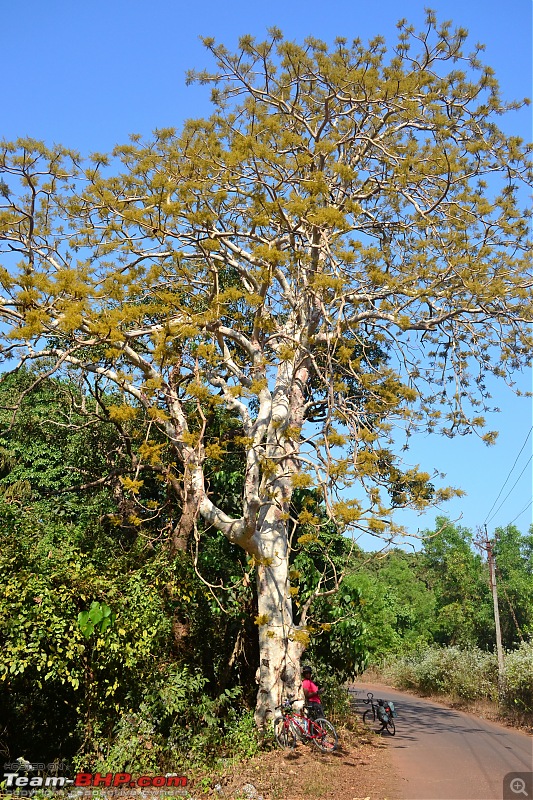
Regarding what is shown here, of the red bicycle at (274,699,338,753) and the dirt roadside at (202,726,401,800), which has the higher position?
the red bicycle at (274,699,338,753)

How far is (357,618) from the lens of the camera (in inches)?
416

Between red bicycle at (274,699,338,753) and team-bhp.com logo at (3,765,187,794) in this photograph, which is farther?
red bicycle at (274,699,338,753)

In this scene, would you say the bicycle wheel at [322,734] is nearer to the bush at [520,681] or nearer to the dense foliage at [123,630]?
the dense foliage at [123,630]

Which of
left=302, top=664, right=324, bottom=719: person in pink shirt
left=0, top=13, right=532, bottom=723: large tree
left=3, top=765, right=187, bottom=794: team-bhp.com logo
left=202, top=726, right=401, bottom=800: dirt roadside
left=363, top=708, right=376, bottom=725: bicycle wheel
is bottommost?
left=3, top=765, right=187, bottom=794: team-bhp.com logo

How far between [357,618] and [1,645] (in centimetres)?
561

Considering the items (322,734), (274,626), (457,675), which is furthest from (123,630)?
(457,675)

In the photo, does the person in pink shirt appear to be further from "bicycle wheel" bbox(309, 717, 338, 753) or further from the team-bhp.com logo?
the team-bhp.com logo

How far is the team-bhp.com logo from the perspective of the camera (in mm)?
6953

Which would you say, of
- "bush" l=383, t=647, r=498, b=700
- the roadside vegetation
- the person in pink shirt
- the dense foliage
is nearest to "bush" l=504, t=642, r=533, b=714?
the roadside vegetation

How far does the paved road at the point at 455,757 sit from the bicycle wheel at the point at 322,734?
833 mm

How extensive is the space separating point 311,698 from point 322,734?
2.05ft

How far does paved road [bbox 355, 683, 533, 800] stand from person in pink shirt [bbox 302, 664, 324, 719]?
1.13 m

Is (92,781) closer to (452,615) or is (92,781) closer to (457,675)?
(457,675)

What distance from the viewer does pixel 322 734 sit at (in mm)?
8469
